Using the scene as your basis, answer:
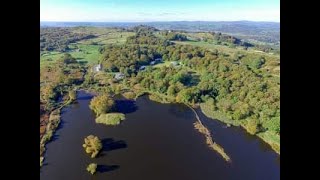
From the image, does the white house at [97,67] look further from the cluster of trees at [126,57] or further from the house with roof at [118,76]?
the house with roof at [118,76]

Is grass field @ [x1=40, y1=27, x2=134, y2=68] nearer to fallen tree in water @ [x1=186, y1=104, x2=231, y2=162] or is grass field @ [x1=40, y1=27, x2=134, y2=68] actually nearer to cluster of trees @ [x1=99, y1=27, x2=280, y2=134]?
cluster of trees @ [x1=99, y1=27, x2=280, y2=134]

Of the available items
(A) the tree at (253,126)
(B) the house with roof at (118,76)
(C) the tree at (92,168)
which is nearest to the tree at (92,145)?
(C) the tree at (92,168)

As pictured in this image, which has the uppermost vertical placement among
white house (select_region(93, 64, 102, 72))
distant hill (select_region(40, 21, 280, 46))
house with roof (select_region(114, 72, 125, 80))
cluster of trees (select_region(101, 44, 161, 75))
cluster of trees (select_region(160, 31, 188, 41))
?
distant hill (select_region(40, 21, 280, 46))

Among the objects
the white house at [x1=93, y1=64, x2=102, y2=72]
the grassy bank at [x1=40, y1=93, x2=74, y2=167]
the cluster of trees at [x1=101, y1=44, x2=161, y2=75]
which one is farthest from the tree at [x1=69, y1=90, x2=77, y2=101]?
the cluster of trees at [x1=101, y1=44, x2=161, y2=75]

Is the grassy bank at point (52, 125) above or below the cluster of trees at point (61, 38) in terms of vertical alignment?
below

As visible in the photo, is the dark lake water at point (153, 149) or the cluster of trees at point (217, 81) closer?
the dark lake water at point (153, 149)
